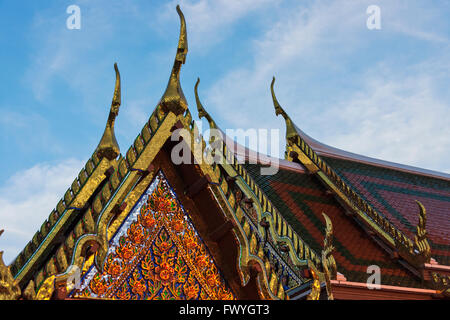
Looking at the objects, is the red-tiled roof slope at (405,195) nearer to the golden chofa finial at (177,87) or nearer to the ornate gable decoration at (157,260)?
the ornate gable decoration at (157,260)

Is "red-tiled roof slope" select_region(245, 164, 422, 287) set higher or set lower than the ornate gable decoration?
higher

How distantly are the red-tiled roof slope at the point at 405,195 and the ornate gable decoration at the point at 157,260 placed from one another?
580 cm

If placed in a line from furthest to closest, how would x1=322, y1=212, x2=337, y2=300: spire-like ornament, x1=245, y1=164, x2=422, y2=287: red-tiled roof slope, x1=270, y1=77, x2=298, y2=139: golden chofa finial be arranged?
x1=270, y1=77, x2=298, y2=139: golden chofa finial < x1=245, y1=164, x2=422, y2=287: red-tiled roof slope < x1=322, y1=212, x2=337, y2=300: spire-like ornament

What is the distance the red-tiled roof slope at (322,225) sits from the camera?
28.0 ft

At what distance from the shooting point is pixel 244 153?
10.8m

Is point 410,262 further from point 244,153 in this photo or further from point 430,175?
point 430,175

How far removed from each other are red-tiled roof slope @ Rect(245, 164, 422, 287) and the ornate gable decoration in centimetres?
342

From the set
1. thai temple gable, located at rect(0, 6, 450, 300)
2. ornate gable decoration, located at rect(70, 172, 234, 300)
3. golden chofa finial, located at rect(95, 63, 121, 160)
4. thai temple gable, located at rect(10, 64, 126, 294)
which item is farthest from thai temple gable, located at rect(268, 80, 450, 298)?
ornate gable decoration, located at rect(70, 172, 234, 300)

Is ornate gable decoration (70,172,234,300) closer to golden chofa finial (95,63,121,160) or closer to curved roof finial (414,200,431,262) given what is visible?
golden chofa finial (95,63,121,160)

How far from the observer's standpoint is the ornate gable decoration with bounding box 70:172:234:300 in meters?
4.64

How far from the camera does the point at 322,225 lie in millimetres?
9250

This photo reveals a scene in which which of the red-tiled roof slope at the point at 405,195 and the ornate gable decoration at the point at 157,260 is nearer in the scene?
the ornate gable decoration at the point at 157,260

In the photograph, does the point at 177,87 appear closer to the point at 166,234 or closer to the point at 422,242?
the point at 166,234

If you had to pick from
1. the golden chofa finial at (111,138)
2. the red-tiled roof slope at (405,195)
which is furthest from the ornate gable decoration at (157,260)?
the red-tiled roof slope at (405,195)
